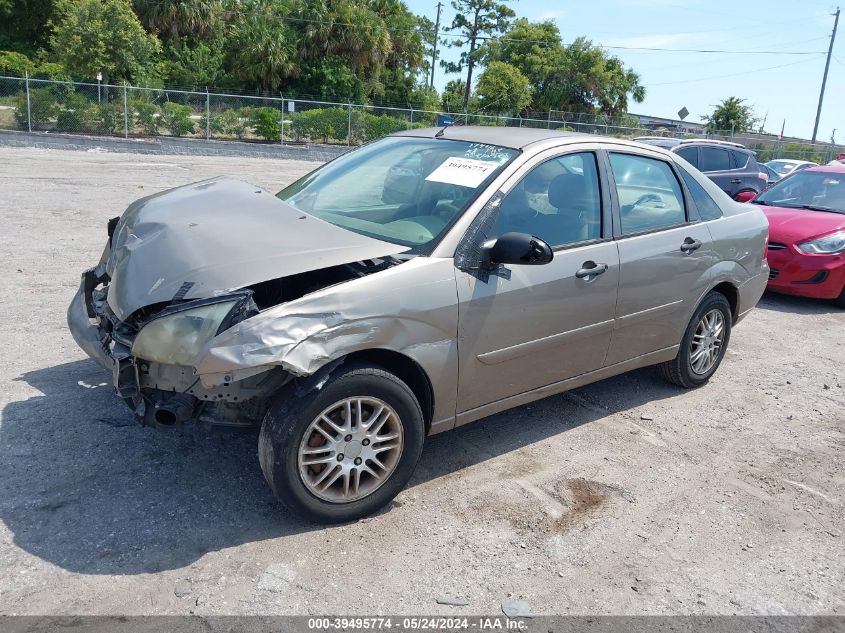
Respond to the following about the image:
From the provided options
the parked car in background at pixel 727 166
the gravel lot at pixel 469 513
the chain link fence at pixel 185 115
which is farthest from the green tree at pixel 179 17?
the gravel lot at pixel 469 513

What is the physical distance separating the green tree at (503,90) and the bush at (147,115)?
29050mm

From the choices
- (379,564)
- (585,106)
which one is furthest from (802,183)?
(585,106)

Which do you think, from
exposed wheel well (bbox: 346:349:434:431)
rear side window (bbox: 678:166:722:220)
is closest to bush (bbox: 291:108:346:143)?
rear side window (bbox: 678:166:722:220)

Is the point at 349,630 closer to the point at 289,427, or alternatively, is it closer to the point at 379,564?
the point at 379,564

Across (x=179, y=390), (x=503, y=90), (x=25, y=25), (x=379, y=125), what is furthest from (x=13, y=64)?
(x=179, y=390)

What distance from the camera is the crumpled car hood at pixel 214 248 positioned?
3.33 m

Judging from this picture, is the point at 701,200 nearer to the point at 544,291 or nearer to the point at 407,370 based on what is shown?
the point at 544,291

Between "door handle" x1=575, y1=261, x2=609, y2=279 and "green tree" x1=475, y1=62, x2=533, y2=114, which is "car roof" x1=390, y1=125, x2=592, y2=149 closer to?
"door handle" x1=575, y1=261, x2=609, y2=279

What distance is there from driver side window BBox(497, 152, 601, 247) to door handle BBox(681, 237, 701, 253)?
2.73 ft

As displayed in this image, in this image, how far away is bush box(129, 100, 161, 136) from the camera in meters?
24.1

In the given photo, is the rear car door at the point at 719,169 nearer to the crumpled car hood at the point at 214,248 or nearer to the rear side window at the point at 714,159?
the rear side window at the point at 714,159

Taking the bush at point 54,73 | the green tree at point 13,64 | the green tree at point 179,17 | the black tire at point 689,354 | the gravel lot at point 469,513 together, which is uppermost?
the green tree at point 179,17

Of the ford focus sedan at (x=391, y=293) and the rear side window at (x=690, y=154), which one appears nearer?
the ford focus sedan at (x=391, y=293)

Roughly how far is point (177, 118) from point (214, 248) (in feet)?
77.2
